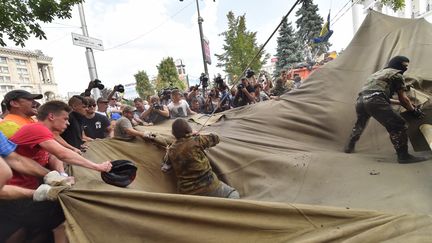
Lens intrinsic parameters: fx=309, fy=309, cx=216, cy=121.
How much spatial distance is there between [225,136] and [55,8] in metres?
3.45

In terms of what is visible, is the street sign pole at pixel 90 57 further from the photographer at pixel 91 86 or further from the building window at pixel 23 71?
the building window at pixel 23 71

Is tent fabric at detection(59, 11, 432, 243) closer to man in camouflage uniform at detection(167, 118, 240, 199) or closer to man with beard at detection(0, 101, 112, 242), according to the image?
man with beard at detection(0, 101, 112, 242)

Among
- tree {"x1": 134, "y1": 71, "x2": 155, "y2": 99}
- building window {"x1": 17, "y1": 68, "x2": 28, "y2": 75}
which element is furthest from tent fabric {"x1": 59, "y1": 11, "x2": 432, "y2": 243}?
building window {"x1": 17, "y1": 68, "x2": 28, "y2": 75}

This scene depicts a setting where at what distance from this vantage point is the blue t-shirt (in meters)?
1.99

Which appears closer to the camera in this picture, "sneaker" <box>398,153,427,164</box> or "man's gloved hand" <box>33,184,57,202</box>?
"man's gloved hand" <box>33,184,57,202</box>

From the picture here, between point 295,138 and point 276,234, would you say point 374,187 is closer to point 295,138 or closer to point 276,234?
point 276,234

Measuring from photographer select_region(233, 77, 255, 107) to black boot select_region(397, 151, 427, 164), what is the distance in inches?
163

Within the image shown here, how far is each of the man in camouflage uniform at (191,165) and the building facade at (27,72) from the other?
70022mm

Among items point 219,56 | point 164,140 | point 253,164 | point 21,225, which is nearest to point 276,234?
point 21,225

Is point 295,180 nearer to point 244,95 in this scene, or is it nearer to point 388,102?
point 388,102

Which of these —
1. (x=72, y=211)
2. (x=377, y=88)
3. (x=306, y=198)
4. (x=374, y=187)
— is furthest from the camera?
(x=377, y=88)

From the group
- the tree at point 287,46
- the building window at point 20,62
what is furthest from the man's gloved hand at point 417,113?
the building window at point 20,62

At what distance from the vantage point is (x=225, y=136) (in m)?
4.20

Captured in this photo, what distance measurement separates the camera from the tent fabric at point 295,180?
1.78m
